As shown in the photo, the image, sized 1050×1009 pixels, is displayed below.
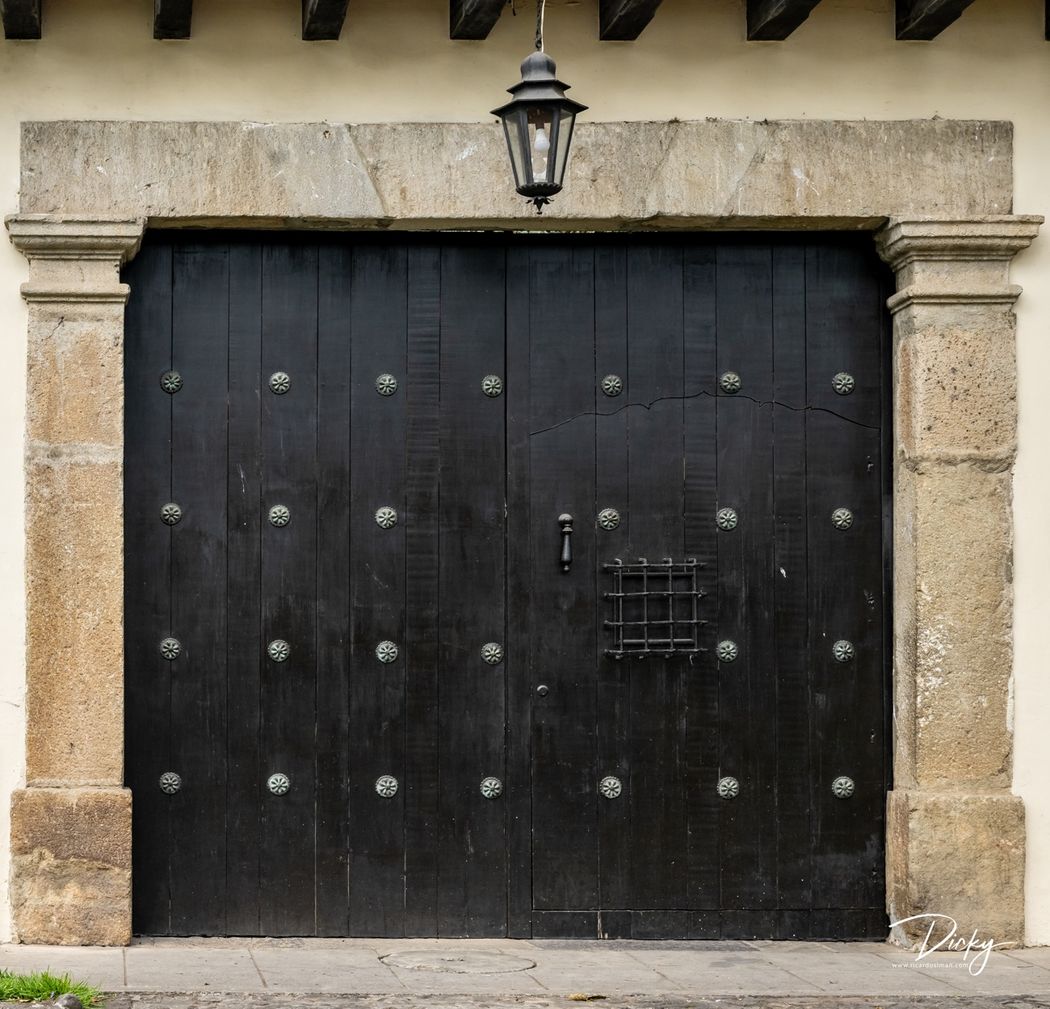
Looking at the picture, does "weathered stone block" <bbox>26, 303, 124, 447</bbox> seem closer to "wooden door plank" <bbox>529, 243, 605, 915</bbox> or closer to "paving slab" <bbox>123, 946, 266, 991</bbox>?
"wooden door plank" <bbox>529, 243, 605, 915</bbox>

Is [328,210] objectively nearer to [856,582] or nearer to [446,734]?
[446,734]

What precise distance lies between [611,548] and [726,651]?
1.73 ft

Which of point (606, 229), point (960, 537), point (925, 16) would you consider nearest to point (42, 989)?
point (606, 229)

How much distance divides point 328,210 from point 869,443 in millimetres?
2014

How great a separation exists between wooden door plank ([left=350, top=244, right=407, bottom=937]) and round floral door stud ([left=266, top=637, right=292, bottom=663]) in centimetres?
22

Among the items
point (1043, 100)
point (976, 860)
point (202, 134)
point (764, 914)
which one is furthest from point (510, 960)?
→ point (1043, 100)

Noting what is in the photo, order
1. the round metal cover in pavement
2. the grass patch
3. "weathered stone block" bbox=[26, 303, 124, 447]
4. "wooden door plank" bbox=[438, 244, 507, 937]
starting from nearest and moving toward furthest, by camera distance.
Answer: the grass patch < the round metal cover in pavement < "weathered stone block" bbox=[26, 303, 124, 447] < "wooden door plank" bbox=[438, 244, 507, 937]

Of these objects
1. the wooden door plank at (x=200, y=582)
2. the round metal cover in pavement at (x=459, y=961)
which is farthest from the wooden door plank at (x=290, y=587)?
the round metal cover in pavement at (x=459, y=961)

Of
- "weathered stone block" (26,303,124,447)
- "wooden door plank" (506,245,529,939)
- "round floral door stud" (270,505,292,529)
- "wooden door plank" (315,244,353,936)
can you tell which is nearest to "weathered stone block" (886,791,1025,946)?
"wooden door plank" (506,245,529,939)

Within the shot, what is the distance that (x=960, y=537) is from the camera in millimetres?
5195

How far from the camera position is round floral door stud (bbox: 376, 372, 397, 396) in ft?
17.4

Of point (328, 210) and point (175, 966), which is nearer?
point (175, 966)

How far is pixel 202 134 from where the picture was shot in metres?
5.11

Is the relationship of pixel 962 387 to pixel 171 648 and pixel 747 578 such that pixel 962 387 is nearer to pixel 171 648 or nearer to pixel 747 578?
pixel 747 578
